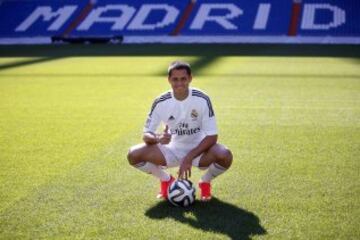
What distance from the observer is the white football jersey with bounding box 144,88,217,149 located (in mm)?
4465

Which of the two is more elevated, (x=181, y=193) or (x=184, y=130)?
(x=184, y=130)

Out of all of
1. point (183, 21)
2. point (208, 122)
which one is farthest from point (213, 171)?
point (183, 21)

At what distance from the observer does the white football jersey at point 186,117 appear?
4.46 m

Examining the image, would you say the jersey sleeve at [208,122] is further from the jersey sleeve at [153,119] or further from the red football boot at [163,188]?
the red football boot at [163,188]

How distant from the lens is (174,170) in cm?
560

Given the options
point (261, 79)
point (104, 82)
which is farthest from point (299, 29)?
point (104, 82)

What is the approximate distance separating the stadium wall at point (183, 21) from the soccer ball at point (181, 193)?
61.9ft

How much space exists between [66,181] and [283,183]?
2.11 m

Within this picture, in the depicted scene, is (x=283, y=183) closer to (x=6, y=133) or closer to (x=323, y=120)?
(x=323, y=120)

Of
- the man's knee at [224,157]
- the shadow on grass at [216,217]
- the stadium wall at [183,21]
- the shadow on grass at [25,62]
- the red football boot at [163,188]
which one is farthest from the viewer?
the stadium wall at [183,21]

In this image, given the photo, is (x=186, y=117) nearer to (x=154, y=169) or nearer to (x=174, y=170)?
(x=154, y=169)

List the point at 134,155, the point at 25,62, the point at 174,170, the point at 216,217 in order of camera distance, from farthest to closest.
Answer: the point at 25,62 < the point at 174,170 < the point at 134,155 < the point at 216,217

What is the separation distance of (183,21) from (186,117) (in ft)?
71.8

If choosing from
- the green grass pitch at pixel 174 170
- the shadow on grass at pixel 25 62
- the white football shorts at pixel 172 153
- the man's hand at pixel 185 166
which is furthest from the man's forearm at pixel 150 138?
the shadow on grass at pixel 25 62
